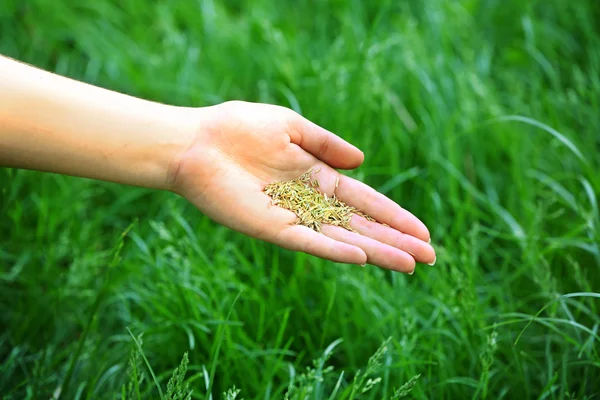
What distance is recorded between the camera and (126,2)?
11.8 ft

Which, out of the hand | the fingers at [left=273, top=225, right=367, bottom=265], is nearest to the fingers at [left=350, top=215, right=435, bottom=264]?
the hand

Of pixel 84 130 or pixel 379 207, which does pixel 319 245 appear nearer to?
pixel 379 207

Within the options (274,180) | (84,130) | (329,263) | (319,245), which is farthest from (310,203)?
(84,130)

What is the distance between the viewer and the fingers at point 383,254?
1.66 metres

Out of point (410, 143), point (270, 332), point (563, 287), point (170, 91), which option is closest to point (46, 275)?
point (270, 332)

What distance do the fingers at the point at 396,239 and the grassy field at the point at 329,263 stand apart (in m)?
0.18

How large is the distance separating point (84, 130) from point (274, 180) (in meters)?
0.56

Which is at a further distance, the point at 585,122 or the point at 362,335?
the point at 585,122

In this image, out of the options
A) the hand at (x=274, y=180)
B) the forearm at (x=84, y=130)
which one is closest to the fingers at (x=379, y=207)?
the hand at (x=274, y=180)

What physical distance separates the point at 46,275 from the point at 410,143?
1.54m

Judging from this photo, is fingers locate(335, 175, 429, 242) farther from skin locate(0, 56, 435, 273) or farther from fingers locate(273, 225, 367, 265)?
fingers locate(273, 225, 367, 265)

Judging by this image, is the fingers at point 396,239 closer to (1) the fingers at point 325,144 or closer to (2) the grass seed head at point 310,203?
(2) the grass seed head at point 310,203

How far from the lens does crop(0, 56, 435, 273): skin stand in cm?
168

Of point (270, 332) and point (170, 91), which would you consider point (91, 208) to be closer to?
point (170, 91)
